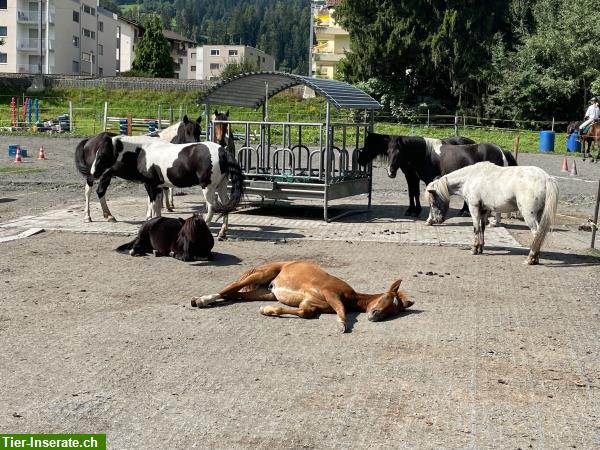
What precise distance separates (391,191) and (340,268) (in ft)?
35.6

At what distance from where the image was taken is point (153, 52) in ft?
266

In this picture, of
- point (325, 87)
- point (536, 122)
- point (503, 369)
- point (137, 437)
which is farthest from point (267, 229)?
point (536, 122)

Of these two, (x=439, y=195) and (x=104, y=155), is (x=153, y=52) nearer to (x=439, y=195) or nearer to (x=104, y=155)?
(x=104, y=155)

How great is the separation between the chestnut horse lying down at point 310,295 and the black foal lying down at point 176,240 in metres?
2.55

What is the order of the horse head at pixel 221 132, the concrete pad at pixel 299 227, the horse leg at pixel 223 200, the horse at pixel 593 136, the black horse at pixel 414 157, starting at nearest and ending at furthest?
1. the horse leg at pixel 223 200
2. the concrete pad at pixel 299 227
3. the black horse at pixel 414 157
4. the horse head at pixel 221 132
5. the horse at pixel 593 136

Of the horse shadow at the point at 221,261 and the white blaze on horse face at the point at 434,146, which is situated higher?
the white blaze on horse face at the point at 434,146

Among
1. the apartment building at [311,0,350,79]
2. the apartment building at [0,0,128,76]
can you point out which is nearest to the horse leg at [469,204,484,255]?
the apartment building at [311,0,350,79]

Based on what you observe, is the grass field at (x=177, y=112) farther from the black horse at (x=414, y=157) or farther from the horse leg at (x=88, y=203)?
the horse leg at (x=88, y=203)

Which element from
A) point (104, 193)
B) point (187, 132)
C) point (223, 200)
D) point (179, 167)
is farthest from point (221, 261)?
point (187, 132)

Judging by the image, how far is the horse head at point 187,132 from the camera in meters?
16.2

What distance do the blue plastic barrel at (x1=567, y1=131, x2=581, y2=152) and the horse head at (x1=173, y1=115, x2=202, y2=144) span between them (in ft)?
77.3

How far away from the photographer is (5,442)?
471 centimetres

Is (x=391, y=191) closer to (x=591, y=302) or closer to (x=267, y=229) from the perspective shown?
(x=267, y=229)

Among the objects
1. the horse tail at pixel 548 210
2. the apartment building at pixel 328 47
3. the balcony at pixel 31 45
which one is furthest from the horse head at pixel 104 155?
the balcony at pixel 31 45
